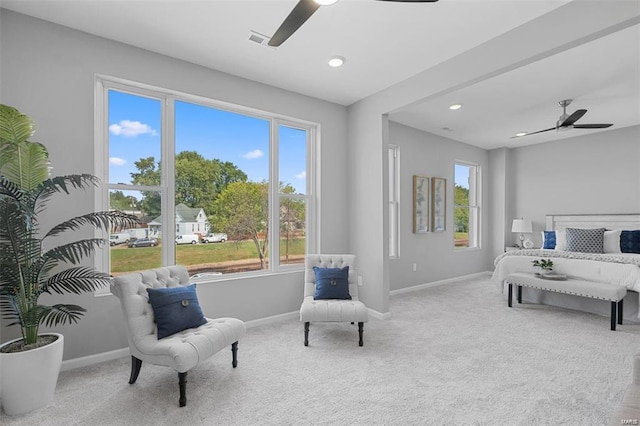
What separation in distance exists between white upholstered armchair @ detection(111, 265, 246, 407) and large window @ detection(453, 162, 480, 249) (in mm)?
5146

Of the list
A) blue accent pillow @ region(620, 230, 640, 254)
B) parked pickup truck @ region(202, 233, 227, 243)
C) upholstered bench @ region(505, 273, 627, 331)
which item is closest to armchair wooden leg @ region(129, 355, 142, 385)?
parked pickup truck @ region(202, 233, 227, 243)

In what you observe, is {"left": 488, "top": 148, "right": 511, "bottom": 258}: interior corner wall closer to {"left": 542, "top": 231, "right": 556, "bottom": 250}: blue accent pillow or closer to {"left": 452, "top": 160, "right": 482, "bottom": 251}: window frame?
{"left": 452, "top": 160, "right": 482, "bottom": 251}: window frame

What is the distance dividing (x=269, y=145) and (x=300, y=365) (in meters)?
2.52

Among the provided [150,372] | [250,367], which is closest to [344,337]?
[250,367]

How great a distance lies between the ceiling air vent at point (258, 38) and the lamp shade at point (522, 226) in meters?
5.88

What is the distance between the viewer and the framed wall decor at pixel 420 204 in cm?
531

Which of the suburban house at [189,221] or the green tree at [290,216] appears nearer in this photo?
the suburban house at [189,221]

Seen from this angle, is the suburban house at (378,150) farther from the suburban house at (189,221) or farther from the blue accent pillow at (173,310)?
the blue accent pillow at (173,310)

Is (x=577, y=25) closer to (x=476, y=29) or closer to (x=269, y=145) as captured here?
(x=476, y=29)

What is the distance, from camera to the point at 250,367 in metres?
2.60

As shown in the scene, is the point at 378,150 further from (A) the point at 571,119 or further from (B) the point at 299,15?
(A) the point at 571,119

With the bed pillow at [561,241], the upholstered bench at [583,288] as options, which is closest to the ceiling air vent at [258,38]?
the upholstered bench at [583,288]

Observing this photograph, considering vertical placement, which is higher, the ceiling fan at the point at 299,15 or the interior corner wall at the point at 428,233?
the ceiling fan at the point at 299,15

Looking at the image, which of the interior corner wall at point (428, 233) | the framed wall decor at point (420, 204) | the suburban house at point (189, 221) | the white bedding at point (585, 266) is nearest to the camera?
the suburban house at point (189, 221)
